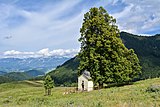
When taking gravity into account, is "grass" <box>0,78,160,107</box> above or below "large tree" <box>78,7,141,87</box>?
below

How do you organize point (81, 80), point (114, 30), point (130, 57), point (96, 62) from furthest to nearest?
point (130, 57), point (81, 80), point (114, 30), point (96, 62)

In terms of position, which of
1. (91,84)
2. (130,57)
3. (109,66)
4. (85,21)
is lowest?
(91,84)

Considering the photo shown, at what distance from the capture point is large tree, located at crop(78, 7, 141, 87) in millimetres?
52062

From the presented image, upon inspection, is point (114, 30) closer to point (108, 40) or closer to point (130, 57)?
point (108, 40)

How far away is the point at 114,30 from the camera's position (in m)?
54.8

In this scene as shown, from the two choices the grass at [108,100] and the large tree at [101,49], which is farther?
the large tree at [101,49]

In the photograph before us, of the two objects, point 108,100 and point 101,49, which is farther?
point 101,49

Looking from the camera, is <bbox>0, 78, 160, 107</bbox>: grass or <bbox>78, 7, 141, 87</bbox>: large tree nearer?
<bbox>0, 78, 160, 107</bbox>: grass

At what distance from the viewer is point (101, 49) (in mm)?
52844

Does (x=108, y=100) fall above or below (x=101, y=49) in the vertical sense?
below

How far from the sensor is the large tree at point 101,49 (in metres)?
52.1

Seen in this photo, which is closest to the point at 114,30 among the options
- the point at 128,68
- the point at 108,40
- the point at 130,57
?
the point at 108,40

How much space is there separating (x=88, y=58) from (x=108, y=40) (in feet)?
18.8

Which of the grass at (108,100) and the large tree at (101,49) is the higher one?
the large tree at (101,49)
